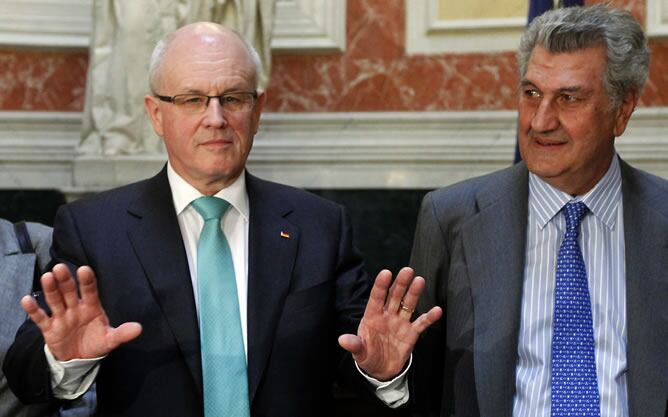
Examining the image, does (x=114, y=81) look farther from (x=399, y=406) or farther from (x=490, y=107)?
(x=399, y=406)

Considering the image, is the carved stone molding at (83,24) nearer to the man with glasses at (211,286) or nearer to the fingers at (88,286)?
A: the man with glasses at (211,286)

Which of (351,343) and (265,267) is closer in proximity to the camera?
(351,343)

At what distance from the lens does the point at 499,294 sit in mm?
2959

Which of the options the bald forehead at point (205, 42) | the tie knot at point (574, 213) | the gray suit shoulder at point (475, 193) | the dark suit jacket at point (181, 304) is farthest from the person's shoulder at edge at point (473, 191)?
the bald forehead at point (205, 42)

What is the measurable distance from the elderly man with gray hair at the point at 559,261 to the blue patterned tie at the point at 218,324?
16.3 inches

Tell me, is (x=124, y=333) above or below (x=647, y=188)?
below

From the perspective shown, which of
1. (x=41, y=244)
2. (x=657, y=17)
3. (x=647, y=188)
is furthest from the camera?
(x=657, y=17)

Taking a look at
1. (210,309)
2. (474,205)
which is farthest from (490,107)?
(210,309)

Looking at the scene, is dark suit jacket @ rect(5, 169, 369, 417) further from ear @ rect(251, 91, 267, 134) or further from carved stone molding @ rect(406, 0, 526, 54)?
carved stone molding @ rect(406, 0, 526, 54)

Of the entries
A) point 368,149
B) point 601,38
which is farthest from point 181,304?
point 368,149

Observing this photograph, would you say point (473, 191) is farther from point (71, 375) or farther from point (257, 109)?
point (71, 375)

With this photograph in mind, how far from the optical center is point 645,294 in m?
2.93

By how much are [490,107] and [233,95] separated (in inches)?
120

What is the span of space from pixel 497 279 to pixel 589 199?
0.99ft
